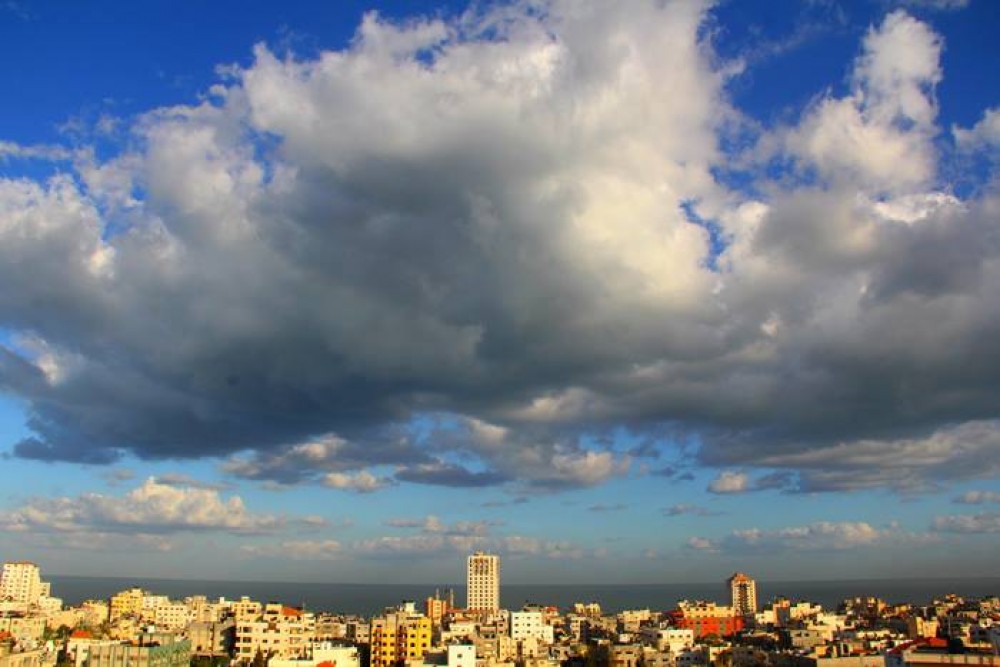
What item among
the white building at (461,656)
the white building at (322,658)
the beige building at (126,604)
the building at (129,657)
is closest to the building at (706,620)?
the white building at (461,656)

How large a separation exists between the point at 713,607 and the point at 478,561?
4543cm

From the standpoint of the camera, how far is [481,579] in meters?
169

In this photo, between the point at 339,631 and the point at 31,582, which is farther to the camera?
the point at 31,582

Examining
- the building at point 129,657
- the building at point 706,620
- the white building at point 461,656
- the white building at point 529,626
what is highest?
the building at point 129,657

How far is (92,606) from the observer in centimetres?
15462

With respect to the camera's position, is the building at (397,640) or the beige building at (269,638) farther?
the beige building at (269,638)

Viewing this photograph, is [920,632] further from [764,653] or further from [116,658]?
[116,658]

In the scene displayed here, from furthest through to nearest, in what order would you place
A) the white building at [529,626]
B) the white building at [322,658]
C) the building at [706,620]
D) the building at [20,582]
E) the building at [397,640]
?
1. the building at [20,582]
2. the building at [706,620]
3. the white building at [529,626]
4. the building at [397,640]
5. the white building at [322,658]

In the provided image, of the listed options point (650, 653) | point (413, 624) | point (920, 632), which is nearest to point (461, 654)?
point (413, 624)

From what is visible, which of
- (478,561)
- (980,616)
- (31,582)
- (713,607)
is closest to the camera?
(980,616)

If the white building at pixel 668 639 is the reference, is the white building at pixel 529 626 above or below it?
above

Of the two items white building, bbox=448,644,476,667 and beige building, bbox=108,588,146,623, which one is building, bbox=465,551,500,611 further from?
white building, bbox=448,644,476,667

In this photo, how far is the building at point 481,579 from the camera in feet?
550

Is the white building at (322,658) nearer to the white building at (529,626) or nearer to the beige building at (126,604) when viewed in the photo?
the white building at (529,626)
